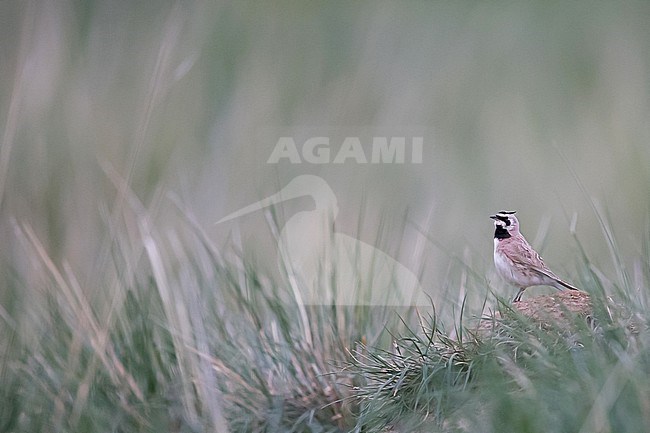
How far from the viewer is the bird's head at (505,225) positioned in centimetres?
203

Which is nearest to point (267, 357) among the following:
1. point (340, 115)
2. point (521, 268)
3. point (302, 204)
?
point (302, 204)

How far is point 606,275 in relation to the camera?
6.52ft

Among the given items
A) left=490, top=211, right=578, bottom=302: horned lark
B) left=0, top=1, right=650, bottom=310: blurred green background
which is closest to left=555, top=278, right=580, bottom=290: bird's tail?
left=490, top=211, right=578, bottom=302: horned lark

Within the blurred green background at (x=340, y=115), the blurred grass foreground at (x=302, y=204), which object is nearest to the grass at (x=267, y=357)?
the blurred grass foreground at (x=302, y=204)

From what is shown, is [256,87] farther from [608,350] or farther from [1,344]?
[608,350]

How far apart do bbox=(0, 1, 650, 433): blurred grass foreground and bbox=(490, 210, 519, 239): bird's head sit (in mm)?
111

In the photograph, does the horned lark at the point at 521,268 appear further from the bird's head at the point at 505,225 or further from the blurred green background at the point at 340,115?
the blurred green background at the point at 340,115

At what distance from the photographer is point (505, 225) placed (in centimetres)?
204

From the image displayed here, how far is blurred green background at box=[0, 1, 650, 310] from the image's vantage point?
2344 millimetres

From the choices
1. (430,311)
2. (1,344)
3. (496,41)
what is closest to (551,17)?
(496,41)

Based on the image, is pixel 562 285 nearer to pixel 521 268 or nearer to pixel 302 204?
pixel 521 268

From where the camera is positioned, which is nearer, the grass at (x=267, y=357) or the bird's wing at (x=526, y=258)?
the grass at (x=267, y=357)

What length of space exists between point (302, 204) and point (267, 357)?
0.47 m

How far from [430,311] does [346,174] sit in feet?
1.34
